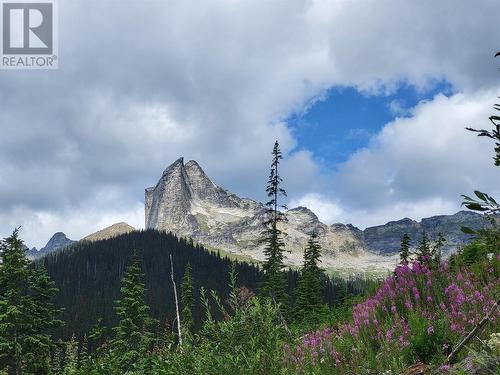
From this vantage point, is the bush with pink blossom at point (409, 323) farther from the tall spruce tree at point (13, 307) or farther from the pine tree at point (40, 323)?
the pine tree at point (40, 323)

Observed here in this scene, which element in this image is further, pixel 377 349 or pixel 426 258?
pixel 426 258

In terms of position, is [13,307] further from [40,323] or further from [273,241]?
[273,241]

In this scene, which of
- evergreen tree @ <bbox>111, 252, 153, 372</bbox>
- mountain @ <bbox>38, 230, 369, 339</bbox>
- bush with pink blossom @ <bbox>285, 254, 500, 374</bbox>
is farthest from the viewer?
mountain @ <bbox>38, 230, 369, 339</bbox>

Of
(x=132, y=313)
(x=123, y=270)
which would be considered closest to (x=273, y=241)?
(x=132, y=313)

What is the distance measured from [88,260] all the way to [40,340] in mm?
151435

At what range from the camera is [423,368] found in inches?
197

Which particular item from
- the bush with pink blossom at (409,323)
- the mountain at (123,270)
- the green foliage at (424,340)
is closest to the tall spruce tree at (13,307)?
the bush with pink blossom at (409,323)

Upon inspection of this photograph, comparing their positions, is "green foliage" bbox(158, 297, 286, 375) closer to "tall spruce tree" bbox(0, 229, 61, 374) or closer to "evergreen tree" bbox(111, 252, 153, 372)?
"tall spruce tree" bbox(0, 229, 61, 374)

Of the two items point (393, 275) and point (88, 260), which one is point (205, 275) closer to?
point (88, 260)

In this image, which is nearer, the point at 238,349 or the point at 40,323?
the point at 238,349

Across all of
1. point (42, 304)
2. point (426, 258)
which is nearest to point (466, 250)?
point (426, 258)

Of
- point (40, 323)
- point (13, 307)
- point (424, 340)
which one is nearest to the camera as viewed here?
point (424, 340)

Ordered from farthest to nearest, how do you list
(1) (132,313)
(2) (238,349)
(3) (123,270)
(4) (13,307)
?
(3) (123,270), (1) (132,313), (4) (13,307), (2) (238,349)

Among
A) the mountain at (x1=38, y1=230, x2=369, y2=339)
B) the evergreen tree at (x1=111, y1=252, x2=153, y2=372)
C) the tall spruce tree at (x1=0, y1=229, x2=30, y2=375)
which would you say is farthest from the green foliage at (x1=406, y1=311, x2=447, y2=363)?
the mountain at (x1=38, y1=230, x2=369, y2=339)
